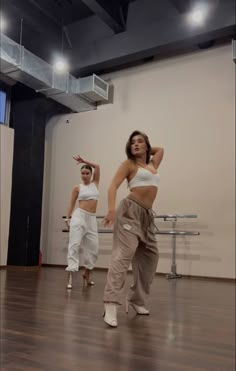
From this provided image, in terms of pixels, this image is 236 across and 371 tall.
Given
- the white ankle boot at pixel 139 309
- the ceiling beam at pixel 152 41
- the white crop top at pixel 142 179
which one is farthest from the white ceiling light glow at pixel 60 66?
the white ankle boot at pixel 139 309

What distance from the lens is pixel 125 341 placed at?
1.59 metres

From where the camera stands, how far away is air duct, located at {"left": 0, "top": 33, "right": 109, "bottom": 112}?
186 inches

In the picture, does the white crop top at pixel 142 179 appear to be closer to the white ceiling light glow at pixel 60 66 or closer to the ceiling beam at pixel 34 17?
the ceiling beam at pixel 34 17

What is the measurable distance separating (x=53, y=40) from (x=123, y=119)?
1.46m

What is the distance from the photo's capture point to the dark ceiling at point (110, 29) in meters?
4.49

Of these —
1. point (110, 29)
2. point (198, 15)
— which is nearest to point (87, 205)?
point (198, 15)

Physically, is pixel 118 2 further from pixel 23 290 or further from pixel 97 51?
pixel 23 290

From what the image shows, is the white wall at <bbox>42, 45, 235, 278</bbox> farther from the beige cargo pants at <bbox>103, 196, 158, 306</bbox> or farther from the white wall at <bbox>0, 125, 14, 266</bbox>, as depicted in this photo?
the beige cargo pants at <bbox>103, 196, 158, 306</bbox>

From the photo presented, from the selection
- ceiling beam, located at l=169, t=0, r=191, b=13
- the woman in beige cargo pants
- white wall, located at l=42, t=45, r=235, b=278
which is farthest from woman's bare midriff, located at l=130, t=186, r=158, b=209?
ceiling beam, located at l=169, t=0, r=191, b=13

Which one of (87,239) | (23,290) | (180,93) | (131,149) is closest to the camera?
(131,149)

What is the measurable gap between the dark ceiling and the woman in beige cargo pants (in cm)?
272

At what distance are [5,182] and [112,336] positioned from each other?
4.63m

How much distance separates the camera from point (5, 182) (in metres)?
5.94

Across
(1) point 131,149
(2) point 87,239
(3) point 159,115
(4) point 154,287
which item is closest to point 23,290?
(2) point 87,239
